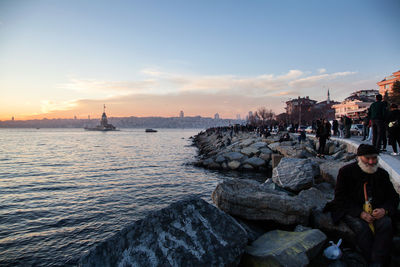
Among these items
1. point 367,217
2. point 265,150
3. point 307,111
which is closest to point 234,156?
point 265,150

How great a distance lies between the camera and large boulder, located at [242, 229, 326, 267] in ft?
10.3

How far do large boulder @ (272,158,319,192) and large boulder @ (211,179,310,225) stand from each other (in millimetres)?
2384

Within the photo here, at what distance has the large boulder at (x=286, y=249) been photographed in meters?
3.15

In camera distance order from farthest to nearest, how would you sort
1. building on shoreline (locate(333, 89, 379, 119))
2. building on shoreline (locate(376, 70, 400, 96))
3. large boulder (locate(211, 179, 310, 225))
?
building on shoreline (locate(333, 89, 379, 119)) < building on shoreline (locate(376, 70, 400, 96)) < large boulder (locate(211, 179, 310, 225))

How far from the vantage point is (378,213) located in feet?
10.6

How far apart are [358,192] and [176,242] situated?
2737mm

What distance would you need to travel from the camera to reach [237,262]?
3.12m

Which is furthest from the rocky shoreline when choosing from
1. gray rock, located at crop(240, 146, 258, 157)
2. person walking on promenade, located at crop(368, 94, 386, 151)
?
gray rock, located at crop(240, 146, 258, 157)

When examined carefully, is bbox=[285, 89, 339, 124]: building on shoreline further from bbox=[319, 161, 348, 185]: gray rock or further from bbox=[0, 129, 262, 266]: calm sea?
bbox=[319, 161, 348, 185]: gray rock

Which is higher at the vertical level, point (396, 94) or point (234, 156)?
point (396, 94)

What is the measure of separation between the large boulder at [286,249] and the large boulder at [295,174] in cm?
328

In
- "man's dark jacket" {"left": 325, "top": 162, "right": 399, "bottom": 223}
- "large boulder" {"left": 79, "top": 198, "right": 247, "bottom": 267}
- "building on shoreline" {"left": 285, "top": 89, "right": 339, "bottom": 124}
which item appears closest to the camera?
"large boulder" {"left": 79, "top": 198, "right": 247, "bottom": 267}

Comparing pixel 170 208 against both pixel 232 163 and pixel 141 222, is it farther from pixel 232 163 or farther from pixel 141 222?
pixel 232 163

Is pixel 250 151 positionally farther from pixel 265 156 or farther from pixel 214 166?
pixel 214 166
